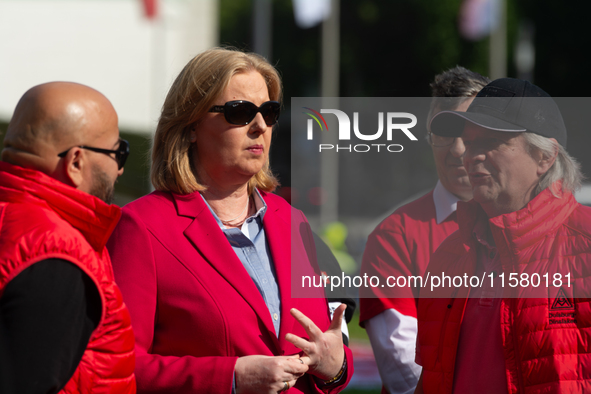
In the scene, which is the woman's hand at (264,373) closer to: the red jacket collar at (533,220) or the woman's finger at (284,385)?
the woman's finger at (284,385)

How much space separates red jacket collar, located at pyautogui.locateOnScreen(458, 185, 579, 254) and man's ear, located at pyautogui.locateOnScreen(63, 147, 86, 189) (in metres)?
1.37

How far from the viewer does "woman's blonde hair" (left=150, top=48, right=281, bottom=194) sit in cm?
246

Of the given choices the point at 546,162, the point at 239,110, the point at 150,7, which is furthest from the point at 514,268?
the point at 150,7

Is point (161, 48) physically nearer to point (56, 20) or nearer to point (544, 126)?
point (56, 20)

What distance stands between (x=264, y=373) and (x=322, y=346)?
267mm

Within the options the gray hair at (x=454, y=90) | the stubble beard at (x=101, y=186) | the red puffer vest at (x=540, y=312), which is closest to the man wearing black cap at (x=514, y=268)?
the red puffer vest at (x=540, y=312)

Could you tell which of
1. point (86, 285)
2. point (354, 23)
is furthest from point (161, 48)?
point (354, 23)

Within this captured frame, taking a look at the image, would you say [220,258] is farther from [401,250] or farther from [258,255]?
[401,250]

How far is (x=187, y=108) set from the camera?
249 cm

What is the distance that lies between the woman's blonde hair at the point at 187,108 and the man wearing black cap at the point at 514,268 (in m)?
0.91

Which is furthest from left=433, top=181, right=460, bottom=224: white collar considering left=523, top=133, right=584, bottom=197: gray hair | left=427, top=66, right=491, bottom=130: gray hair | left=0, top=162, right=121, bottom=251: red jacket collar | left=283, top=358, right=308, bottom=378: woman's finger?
left=0, top=162, right=121, bottom=251: red jacket collar

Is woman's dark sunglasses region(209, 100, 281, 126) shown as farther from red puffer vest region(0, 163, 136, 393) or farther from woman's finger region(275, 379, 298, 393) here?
woman's finger region(275, 379, 298, 393)

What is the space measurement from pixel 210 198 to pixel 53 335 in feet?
3.56

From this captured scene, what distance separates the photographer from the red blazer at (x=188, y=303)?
211 cm
